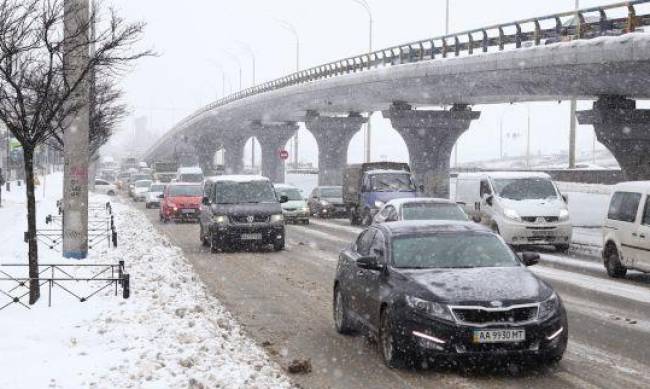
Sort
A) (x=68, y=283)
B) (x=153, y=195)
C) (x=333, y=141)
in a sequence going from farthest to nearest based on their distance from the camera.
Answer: (x=333, y=141) → (x=153, y=195) → (x=68, y=283)

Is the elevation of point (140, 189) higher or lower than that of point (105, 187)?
higher

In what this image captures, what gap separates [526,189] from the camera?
22.5 meters

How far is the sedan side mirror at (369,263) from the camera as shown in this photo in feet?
29.0

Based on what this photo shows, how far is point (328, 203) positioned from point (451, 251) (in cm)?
2958

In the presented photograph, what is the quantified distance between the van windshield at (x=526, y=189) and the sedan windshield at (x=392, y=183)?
7808 millimetres

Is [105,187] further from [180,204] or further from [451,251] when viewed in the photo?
[451,251]

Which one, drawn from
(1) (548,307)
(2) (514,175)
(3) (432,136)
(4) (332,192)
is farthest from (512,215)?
(3) (432,136)

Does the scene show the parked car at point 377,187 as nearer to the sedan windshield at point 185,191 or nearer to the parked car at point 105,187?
the sedan windshield at point 185,191

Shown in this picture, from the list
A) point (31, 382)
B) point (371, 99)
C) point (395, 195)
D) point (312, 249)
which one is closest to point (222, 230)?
point (312, 249)

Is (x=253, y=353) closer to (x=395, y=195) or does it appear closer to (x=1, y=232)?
(x=1, y=232)

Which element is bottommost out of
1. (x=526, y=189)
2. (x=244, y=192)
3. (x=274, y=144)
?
(x=244, y=192)

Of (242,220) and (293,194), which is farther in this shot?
(293,194)

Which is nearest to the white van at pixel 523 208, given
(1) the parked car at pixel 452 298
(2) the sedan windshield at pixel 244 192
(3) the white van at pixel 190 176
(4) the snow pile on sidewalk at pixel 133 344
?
(2) the sedan windshield at pixel 244 192

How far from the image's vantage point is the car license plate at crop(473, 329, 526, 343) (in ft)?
25.1
